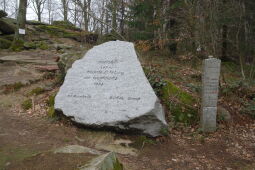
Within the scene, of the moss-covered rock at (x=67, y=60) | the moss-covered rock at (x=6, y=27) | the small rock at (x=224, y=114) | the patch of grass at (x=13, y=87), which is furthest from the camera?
the moss-covered rock at (x=6, y=27)

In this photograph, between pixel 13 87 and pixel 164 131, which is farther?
pixel 13 87

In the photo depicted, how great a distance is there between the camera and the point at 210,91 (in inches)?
245

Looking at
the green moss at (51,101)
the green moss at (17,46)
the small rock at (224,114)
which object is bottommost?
the small rock at (224,114)

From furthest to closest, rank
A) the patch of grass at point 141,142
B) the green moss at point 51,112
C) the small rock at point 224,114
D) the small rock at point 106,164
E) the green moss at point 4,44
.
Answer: the green moss at point 4,44 → the small rock at point 224,114 → the green moss at point 51,112 → the patch of grass at point 141,142 → the small rock at point 106,164

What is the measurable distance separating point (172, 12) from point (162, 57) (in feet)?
9.11

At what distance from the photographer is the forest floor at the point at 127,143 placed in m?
4.12

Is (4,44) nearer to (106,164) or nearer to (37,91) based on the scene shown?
(37,91)

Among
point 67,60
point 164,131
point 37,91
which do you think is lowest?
point 164,131

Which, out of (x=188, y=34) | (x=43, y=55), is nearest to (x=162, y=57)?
(x=188, y=34)

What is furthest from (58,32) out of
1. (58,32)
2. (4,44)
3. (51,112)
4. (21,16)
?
(51,112)

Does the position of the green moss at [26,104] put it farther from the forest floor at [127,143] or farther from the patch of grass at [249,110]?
the patch of grass at [249,110]

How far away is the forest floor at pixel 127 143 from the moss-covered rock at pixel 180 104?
0.90 ft

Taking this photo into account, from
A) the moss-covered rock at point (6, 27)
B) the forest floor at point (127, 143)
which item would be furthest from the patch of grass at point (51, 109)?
the moss-covered rock at point (6, 27)

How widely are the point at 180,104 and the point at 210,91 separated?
3.04 feet
